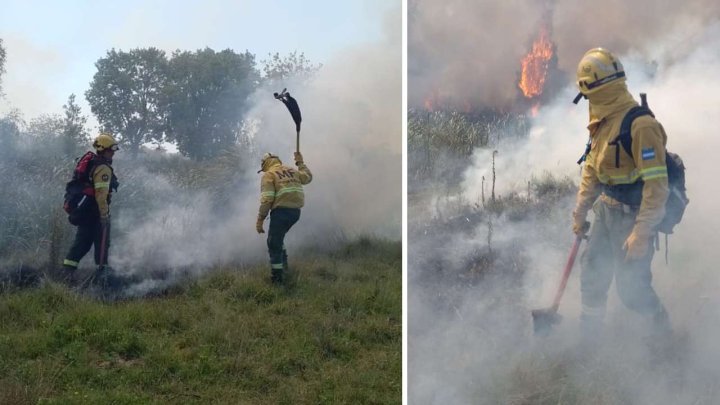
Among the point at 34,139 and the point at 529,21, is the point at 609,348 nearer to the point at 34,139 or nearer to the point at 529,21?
the point at 529,21

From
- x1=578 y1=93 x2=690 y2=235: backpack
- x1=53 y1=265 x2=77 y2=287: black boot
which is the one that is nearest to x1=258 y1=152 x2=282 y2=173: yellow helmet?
x1=53 y1=265 x2=77 y2=287: black boot

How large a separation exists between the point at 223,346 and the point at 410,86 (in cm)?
313

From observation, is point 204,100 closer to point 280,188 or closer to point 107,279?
point 280,188

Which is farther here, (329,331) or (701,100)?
(329,331)

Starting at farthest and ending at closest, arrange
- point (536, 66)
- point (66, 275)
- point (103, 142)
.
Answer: point (103, 142), point (66, 275), point (536, 66)

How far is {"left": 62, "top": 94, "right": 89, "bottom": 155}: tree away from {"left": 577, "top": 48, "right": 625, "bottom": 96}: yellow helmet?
594 cm

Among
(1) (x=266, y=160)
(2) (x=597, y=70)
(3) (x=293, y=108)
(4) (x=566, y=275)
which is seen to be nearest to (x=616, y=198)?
(4) (x=566, y=275)

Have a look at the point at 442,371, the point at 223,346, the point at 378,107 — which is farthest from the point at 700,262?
the point at 378,107

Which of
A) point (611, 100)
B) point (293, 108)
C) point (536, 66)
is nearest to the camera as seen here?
point (611, 100)

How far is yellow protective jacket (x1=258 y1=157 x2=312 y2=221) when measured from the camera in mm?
7910

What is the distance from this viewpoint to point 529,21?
552 cm

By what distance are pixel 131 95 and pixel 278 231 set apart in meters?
2.65

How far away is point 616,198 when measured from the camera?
17.0ft

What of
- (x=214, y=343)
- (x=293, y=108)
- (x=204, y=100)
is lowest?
(x=214, y=343)
